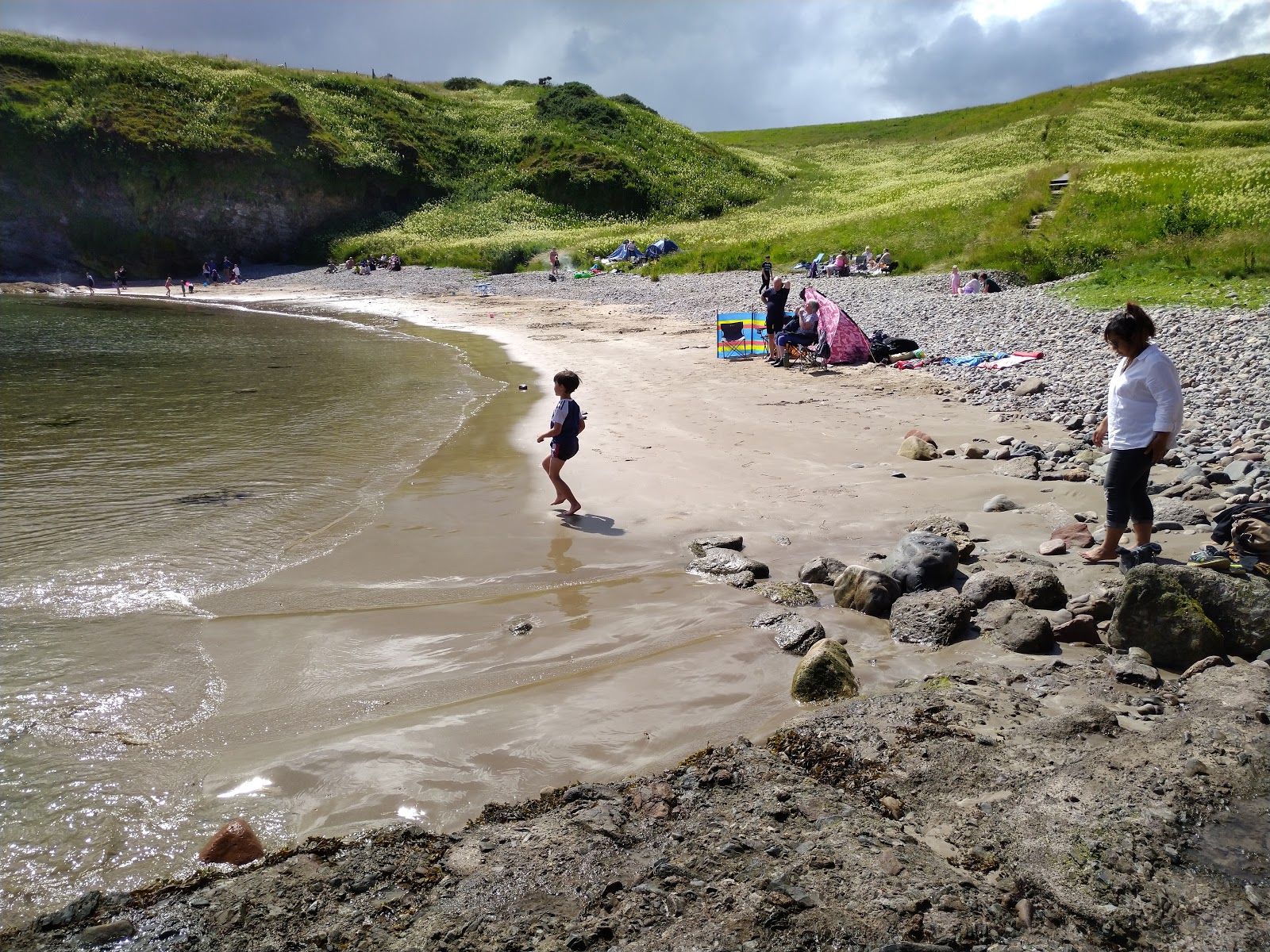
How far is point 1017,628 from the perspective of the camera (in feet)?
19.7

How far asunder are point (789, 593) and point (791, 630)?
0.79 meters

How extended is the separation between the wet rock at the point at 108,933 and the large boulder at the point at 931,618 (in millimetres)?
5168

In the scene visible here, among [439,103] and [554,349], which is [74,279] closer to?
[439,103]

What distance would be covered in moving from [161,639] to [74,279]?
205ft

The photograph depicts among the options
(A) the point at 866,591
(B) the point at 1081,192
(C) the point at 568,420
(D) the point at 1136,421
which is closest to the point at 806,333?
(C) the point at 568,420

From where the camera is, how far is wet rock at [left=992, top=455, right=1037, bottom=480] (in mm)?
9719

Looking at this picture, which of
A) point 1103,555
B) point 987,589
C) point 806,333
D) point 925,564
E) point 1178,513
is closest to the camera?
point 987,589

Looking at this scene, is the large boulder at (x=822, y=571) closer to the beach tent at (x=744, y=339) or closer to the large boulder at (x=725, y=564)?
the large boulder at (x=725, y=564)

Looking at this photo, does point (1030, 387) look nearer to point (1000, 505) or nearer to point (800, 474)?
point (800, 474)

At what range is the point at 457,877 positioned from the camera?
374cm

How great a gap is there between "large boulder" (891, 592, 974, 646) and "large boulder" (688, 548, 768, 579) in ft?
4.84

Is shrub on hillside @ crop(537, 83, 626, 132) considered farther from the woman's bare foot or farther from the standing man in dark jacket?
the woman's bare foot

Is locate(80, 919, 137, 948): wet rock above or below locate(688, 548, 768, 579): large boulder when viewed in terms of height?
below

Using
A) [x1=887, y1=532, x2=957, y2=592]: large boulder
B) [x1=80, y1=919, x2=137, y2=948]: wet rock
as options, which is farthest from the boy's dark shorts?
[x1=80, y1=919, x2=137, y2=948]: wet rock
